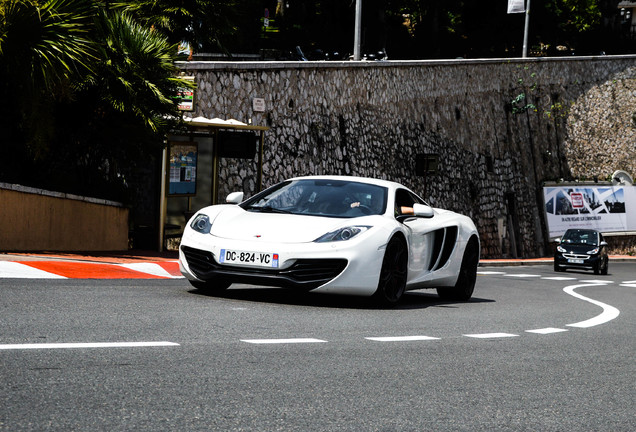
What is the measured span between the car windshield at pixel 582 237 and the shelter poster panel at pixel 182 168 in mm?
16733

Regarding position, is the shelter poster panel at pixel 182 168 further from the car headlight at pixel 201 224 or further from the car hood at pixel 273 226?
the car hood at pixel 273 226

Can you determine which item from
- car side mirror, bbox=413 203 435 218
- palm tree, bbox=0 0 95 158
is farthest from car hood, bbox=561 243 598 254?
car side mirror, bbox=413 203 435 218

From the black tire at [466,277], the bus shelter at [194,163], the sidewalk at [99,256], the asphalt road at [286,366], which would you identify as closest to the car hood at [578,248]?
the bus shelter at [194,163]

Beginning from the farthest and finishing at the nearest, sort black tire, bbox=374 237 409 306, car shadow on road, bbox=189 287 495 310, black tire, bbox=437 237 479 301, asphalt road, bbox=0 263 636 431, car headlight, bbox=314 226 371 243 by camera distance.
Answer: black tire, bbox=437 237 479 301 < car shadow on road, bbox=189 287 495 310 < black tire, bbox=374 237 409 306 < car headlight, bbox=314 226 371 243 < asphalt road, bbox=0 263 636 431

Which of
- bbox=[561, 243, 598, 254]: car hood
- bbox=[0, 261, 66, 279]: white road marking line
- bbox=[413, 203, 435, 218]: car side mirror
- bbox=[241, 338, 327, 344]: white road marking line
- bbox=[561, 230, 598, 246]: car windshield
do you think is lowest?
bbox=[561, 243, 598, 254]: car hood

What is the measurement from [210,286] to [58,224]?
6833 mm

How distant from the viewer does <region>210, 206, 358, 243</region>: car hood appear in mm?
10125

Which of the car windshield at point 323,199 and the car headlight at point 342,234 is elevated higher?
the car windshield at point 323,199

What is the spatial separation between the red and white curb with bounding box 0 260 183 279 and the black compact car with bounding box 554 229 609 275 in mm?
21033

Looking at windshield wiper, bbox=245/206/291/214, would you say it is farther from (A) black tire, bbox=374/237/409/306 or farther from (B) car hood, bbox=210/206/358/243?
(A) black tire, bbox=374/237/409/306

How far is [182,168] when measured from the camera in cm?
2097

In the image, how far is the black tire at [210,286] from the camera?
1088 centimetres

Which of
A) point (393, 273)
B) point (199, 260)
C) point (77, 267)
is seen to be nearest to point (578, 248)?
point (77, 267)

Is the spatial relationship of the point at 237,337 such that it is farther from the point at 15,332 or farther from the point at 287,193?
the point at 287,193
